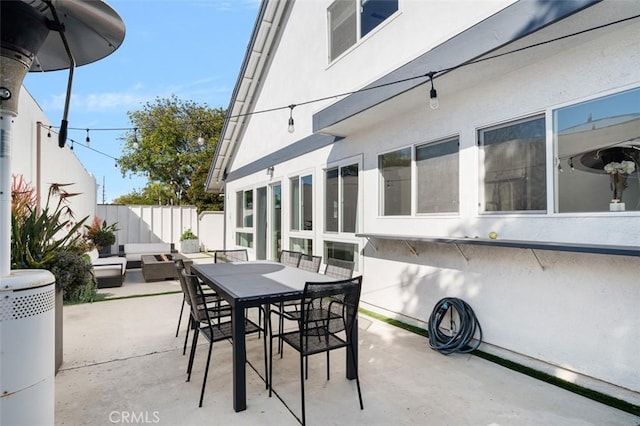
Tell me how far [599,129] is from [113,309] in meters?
7.06

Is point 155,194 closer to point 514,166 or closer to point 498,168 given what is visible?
point 498,168

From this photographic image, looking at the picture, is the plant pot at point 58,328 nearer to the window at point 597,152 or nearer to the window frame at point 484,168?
the window frame at point 484,168

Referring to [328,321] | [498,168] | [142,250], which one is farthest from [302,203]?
[142,250]

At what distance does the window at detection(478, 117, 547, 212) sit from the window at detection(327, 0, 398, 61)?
2.42 m

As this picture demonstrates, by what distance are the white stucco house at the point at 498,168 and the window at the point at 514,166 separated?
0.05 ft

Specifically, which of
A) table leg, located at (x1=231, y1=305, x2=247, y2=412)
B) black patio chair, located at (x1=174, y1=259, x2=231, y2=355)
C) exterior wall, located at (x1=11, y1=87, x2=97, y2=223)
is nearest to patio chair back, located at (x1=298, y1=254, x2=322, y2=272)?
black patio chair, located at (x1=174, y1=259, x2=231, y2=355)

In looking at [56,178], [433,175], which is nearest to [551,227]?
[433,175]

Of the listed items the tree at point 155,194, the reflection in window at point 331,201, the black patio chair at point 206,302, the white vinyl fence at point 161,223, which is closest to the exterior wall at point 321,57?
the reflection in window at point 331,201

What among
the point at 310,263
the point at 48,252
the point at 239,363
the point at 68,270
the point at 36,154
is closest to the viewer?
the point at 239,363

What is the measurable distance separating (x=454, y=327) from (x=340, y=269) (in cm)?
162

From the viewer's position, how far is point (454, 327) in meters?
4.21

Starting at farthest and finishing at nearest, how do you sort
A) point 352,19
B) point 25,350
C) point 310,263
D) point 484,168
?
1. point 352,19
2. point 310,263
3. point 484,168
4. point 25,350

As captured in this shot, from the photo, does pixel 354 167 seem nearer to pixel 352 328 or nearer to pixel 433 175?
pixel 433 175

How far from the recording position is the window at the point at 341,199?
20.0 ft
